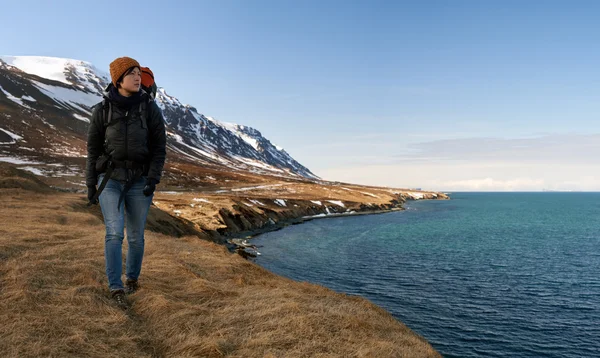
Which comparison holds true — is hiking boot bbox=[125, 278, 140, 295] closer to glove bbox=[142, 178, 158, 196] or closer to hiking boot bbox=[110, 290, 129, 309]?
hiking boot bbox=[110, 290, 129, 309]

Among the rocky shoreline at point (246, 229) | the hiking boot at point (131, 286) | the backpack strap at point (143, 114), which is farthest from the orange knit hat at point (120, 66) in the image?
the rocky shoreline at point (246, 229)

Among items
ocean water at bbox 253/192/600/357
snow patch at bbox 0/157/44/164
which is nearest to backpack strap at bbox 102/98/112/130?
ocean water at bbox 253/192/600/357

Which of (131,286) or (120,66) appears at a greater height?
(120,66)

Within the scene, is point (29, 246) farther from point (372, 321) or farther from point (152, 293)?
point (372, 321)

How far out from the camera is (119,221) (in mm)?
7199

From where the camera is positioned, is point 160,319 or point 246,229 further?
point 246,229

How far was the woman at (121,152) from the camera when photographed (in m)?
6.96

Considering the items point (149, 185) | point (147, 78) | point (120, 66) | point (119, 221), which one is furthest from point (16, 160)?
point (149, 185)

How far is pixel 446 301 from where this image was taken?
26031 mm

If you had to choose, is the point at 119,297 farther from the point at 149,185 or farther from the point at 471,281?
the point at 471,281

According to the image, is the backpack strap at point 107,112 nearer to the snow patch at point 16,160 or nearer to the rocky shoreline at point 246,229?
the rocky shoreline at point 246,229

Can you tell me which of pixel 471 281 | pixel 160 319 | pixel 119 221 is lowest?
pixel 471 281

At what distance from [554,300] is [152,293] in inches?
1182

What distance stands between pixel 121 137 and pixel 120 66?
4.50 feet
